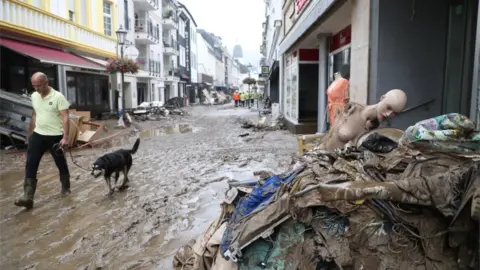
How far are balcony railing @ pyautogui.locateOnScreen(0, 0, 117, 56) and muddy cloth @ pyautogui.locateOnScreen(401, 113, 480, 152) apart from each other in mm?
13775

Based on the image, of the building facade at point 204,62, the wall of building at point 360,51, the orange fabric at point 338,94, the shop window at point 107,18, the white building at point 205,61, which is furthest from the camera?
the white building at point 205,61

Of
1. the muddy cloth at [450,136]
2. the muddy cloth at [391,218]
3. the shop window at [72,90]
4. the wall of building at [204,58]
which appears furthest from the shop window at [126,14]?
the wall of building at [204,58]

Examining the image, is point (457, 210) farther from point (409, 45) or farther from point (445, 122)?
point (409, 45)

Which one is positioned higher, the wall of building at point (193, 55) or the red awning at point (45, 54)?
the wall of building at point (193, 55)

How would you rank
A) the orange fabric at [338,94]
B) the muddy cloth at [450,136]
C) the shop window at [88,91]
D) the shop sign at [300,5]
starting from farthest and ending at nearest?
the shop window at [88,91]
the shop sign at [300,5]
the orange fabric at [338,94]
the muddy cloth at [450,136]

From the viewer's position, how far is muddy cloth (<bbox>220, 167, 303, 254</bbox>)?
276cm

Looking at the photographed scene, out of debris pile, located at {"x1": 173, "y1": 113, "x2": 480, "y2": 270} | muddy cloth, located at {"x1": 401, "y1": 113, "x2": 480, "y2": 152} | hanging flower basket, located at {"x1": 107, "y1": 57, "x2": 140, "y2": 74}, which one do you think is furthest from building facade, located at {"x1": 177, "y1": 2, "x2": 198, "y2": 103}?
debris pile, located at {"x1": 173, "y1": 113, "x2": 480, "y2": 270}

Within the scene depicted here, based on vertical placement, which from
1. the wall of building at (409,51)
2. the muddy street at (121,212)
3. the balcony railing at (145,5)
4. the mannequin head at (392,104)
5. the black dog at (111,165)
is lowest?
the muddy street at (121,212)

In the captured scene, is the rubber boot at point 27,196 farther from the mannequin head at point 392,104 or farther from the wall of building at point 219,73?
the wall of building at point 219,73

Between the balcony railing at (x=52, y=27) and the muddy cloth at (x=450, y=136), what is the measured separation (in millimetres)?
13775

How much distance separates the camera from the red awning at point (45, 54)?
1283 centimetres

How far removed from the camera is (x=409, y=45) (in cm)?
510

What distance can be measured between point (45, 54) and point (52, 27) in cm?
232

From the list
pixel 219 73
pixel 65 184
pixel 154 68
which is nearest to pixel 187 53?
pixel 154 68
